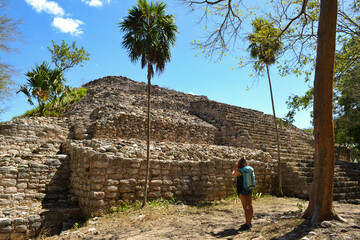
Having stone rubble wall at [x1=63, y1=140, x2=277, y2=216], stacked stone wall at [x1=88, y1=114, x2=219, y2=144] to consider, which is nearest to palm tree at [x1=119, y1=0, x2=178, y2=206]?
stone rubble wall at [x1=63, y1=140, x2=277, y2=216]

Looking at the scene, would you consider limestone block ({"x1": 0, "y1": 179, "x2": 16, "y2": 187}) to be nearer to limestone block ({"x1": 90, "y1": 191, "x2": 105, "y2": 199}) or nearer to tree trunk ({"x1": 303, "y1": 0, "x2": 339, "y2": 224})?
limestone block ({"x1": 90, "y1": 191, "x2": 105, "y2": 199})

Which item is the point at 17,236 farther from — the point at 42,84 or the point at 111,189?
the point at 42,84

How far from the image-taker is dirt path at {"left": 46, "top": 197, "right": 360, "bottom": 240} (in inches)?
175

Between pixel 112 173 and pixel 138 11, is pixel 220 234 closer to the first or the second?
pixel 112 173

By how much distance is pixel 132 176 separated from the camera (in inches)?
294

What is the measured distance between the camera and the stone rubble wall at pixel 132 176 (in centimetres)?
686

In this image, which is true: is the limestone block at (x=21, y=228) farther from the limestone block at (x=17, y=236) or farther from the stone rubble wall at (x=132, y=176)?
the stone rubble wall at (x=132, y=176)

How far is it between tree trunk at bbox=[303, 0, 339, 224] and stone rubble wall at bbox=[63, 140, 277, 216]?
4107 mm

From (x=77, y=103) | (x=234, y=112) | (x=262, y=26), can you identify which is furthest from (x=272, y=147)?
(x=77, y=103)

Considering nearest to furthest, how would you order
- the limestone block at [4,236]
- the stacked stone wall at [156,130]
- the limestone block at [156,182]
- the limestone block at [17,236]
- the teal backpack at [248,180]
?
1. the teal backpack at [248,180]
2. the limestone block at [4,236]
3. the limestone block at [17,236]
4. the limestone block at [156,182]
5. the stacked stone wall at [156,130]

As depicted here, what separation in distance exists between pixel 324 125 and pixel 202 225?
343 cm

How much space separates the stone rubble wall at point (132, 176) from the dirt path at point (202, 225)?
530mm

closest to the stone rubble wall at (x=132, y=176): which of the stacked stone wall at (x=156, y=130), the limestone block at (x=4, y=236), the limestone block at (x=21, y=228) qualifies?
the limestone block at (x=21, y=228)

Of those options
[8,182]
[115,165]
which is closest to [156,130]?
[115,165]
